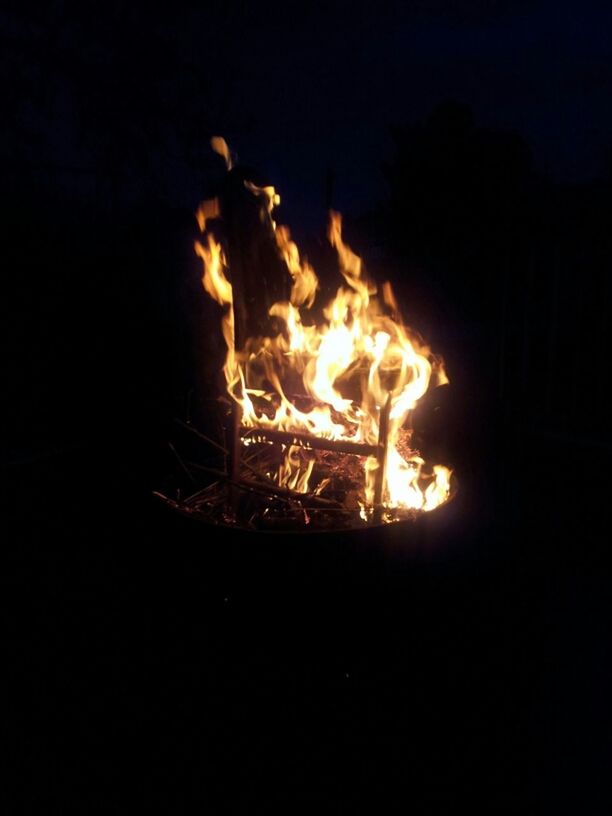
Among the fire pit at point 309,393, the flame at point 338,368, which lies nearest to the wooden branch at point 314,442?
the fire pit at point 309,393

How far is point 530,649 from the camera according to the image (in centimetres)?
276

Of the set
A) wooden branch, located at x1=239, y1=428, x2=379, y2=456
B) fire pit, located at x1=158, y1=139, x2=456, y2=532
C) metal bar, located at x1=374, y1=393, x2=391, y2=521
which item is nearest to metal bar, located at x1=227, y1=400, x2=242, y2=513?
fire pit, located at x1=158, y1=139, x2=456, y2=532

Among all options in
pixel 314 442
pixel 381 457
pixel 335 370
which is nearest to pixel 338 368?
pixel 335 370

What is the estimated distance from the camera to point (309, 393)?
11.0ft

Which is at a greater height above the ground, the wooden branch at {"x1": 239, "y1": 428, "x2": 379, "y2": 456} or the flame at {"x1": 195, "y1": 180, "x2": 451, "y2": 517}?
the flame at {"x1": 195, "y1": 180, "x2": 451, "y2": 517}

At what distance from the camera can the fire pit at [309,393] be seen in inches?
110

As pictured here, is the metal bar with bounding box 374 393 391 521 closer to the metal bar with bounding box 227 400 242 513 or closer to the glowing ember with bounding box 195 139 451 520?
the glowing ember with bounding box 195 139 451 520

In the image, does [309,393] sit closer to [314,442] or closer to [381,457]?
[314,442]

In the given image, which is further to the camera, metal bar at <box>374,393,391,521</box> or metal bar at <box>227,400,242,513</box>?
metal bar at <box>227,400,242,513</box>

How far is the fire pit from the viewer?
280 cm

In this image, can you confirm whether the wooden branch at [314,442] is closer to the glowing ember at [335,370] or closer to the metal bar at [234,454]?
the glowing ember at [335,370]

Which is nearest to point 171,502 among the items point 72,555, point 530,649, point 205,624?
point 205,624

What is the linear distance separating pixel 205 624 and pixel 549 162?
9578 millimetres

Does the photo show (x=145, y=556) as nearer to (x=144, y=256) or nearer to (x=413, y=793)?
(x=413, y=793)
